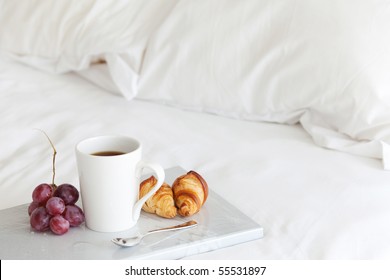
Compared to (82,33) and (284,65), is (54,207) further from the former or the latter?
(82,33)

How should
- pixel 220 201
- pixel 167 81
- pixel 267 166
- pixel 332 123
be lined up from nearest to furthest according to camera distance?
pixel 220 201, pixel 267 166, pixel 332 123, pixel 167 81

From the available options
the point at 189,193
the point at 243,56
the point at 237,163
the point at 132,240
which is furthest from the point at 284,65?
the point at 132,240

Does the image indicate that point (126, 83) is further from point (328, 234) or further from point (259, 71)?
point (328, 234)

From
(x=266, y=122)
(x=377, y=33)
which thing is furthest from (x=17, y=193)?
(x=377, y=33)

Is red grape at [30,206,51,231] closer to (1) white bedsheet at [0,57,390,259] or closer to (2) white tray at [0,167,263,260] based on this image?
(2) white tray at [0,167,263,260]

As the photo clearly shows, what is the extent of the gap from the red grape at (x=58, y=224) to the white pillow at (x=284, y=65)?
A: 507 millimetres

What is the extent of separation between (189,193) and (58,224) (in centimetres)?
17

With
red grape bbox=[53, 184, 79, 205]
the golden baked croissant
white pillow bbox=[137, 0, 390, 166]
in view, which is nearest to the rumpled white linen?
white pillow bbox=[137, 0, 390, 166]

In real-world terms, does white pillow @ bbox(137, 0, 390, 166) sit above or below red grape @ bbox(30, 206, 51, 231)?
above

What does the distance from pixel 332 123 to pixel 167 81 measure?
1.15 feet

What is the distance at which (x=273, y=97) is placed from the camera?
119 centimetres

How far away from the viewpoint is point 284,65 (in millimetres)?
1168

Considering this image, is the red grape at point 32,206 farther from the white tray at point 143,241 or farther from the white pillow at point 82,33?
the white pillow at point 82,33

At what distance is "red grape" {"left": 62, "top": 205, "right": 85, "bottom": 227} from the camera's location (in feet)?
2.67
